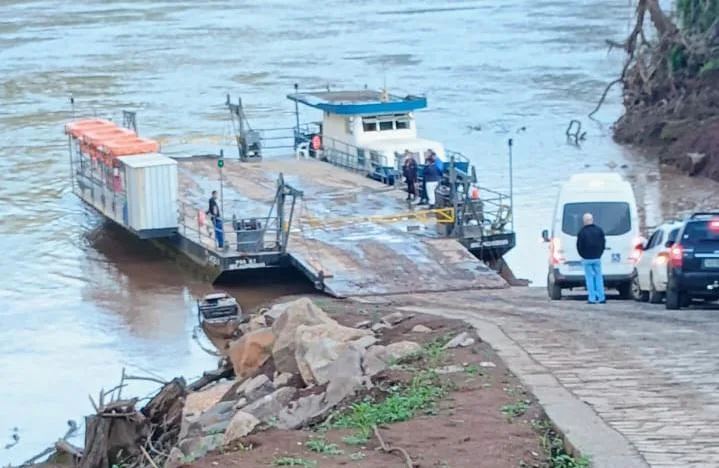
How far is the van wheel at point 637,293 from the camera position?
22141 mm

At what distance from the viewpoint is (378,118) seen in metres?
40.3

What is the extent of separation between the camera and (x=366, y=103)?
40.5m

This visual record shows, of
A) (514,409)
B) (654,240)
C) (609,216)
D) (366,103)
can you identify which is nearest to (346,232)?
(609,216)

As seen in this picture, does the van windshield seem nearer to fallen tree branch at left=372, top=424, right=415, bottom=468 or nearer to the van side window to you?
the van side window

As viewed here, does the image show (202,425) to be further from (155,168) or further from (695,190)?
(695,190)

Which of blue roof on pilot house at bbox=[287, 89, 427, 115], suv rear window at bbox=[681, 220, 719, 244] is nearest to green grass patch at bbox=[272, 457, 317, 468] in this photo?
suv rear window at bbox=[681, 220, 719, 244]

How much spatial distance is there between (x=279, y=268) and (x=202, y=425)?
46.1 feet

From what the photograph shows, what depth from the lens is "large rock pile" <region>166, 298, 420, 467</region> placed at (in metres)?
12.9

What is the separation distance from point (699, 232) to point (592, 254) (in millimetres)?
2028

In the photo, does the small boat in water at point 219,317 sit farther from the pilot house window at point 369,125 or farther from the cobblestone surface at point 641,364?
the pilot house window at point 369,125

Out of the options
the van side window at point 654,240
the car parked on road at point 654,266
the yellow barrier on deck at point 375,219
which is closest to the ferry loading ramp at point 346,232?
the yellow barrier on deck at point 375,219

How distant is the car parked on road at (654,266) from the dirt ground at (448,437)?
7.38 meters

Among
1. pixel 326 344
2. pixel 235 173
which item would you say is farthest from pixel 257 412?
pixel 235 173

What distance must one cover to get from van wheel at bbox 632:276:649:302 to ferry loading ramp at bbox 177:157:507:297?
4.31 m
